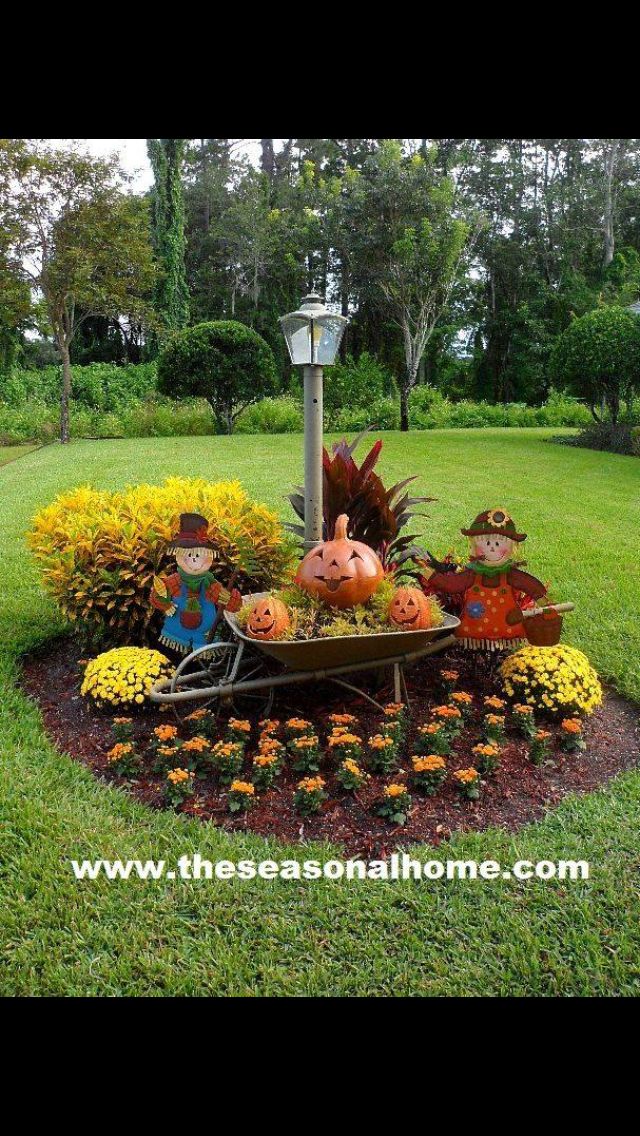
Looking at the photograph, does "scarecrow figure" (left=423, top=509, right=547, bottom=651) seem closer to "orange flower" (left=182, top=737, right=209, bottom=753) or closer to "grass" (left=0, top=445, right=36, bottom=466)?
"orange flower" (left=182, top=737, right=209, bottom=753)

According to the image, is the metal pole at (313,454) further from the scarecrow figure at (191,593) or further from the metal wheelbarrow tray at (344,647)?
the metal wheelbarrow tray at (344,647)

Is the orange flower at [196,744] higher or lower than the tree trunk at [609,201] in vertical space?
lower

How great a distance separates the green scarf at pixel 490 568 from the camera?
129 inches

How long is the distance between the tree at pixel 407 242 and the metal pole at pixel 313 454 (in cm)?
834

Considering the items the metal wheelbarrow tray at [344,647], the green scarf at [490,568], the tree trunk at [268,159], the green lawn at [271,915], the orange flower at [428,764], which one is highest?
the tree trunk at [268,159]

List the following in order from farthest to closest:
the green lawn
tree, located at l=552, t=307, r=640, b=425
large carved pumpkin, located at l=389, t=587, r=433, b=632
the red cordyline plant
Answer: tree, located at l=552, t=307, r=640, b=425 < the red cordyline plant < large carved pumpkin, located at l=389, t=587, r=433, b=632 < the green lawn

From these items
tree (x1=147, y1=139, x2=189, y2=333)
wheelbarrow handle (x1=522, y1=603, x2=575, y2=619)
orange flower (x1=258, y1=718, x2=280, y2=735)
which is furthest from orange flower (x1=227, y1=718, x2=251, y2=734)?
tree (x1=147, y1=139, x2=189, y2=333)

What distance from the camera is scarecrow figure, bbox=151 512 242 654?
3.24 m

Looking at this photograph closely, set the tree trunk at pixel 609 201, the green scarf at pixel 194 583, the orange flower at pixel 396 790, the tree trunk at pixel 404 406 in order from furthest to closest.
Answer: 1. the tree trunk at pixel 404 406
2. the tree trunk at pixel 609 201
3. the green scarf at pixel 194 583
4. the orange flower at pixel 396 790

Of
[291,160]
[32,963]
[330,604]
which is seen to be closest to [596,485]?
[330,604]

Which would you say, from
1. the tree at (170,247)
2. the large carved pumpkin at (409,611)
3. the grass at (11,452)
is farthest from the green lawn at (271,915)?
the tree at (170,247)

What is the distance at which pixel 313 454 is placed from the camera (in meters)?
3.40

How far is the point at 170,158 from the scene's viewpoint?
9.76 m

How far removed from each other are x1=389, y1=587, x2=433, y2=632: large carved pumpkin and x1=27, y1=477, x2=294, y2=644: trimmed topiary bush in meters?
0.86
